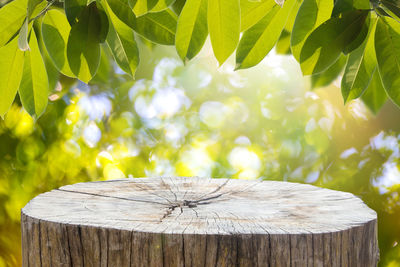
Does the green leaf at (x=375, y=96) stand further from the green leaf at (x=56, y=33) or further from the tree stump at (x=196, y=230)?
the green leaf at (x=56, y=33)

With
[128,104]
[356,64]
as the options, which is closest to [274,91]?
[128,104]

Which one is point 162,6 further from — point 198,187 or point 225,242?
point 198,187

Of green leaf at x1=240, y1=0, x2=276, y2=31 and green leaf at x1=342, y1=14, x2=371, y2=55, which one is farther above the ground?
green leaf at x1=240, y1=0, x2=276, y2=31

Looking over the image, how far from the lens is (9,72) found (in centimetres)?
88

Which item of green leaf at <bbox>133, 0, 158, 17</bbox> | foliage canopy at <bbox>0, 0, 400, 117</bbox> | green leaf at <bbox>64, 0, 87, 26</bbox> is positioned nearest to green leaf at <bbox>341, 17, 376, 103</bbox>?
foliage canopy at <bbox>0, 0, 400, 117</bbox>

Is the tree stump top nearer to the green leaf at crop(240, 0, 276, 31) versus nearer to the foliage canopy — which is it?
the foliage canopy

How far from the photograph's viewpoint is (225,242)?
1.14 meters

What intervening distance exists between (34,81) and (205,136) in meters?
2.43

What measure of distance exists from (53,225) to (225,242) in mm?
480

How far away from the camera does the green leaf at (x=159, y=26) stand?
0.88 meters

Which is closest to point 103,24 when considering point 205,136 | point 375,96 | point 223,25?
point 223,25

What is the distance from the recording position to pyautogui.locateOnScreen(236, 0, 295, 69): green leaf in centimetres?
84

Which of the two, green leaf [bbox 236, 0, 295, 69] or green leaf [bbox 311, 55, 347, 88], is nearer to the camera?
green leaf [bbox 236, 0, 295, 69]

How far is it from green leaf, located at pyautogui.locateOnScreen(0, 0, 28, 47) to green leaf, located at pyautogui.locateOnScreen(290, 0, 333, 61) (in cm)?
48
